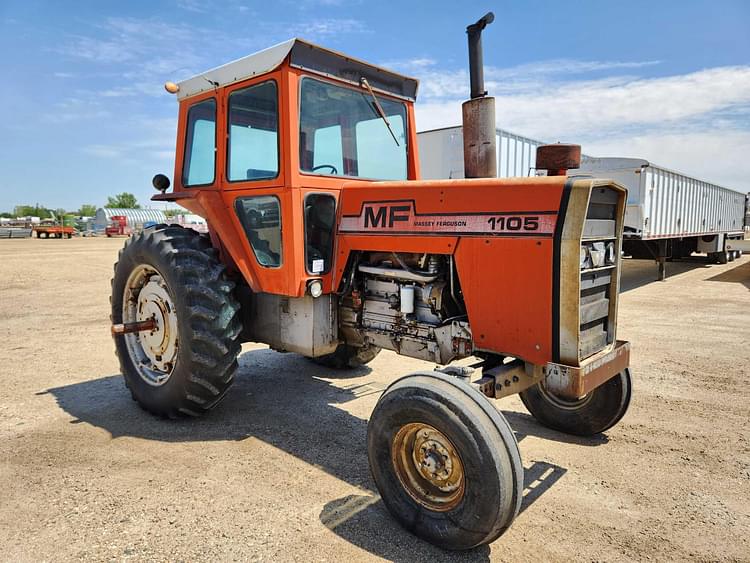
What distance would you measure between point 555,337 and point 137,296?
11.5ft

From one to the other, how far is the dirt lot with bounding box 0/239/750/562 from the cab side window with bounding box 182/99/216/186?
1.96 m

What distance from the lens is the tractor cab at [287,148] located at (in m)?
3.61

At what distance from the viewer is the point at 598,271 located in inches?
124

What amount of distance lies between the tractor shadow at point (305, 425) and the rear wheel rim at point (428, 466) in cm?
23

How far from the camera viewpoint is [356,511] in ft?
9.52

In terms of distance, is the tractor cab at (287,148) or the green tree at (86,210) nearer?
the tractor cab at (287,148)

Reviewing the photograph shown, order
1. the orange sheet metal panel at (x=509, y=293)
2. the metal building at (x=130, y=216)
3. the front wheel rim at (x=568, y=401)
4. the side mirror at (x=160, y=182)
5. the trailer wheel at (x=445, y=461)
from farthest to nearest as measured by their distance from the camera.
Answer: the metal building at (x=130, y=216), the side mirror at (x=160, y=182), the front wheel rim at (x=568, y=401), the orange sheet metal panel at (x=509, y=293), the trailer wheel at (x=445, y=461)

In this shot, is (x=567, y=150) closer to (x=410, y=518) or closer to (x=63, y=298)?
(x=410, y=518)

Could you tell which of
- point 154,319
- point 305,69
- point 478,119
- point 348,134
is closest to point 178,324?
point 154,319

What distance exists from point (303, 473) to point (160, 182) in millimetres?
2815

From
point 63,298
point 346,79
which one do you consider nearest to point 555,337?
point 346,79

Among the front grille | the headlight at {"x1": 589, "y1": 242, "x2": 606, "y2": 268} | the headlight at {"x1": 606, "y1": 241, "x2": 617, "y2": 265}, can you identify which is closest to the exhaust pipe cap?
the front grille

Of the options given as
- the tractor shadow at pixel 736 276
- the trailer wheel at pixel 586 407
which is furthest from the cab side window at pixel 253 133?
the tractor shadow at pixel 736 276

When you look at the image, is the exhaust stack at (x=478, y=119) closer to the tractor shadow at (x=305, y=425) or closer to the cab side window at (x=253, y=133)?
the cab side window at (x=253, y=133)
